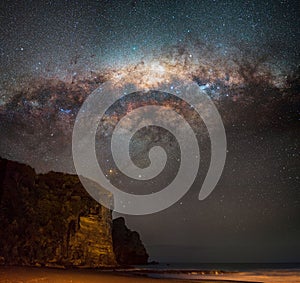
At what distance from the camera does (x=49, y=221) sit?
41.8 m

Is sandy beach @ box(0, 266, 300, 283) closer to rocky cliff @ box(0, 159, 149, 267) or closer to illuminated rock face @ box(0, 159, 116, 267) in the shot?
rocky cliff @ box(0, 159, 149, 267)

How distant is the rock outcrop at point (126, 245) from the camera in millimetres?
83781

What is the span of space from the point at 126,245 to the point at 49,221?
48376mm

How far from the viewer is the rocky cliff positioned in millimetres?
36719

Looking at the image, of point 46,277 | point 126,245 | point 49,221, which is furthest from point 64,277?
point 126,245

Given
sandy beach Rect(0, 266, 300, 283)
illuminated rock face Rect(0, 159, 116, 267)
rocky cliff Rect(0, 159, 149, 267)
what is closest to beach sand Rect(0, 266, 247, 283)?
sandy beach Rect(0, 266, 300, 283)

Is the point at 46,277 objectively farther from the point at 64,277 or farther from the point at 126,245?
the point at 126,245

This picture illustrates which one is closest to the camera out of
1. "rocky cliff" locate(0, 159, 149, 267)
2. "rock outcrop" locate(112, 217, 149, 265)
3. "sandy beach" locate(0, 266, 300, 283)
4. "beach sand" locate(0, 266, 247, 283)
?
"beach sand" locate(0, 266, 247, 283)

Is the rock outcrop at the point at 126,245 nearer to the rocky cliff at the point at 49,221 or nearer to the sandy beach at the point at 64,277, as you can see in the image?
the rocky cliff at the point at 49,221

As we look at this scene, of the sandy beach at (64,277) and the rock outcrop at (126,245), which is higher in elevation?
the rock outcrop at (126,245)

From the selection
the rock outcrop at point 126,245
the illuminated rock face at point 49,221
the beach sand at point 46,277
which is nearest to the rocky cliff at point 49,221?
the illuminated rock face at point 49,221

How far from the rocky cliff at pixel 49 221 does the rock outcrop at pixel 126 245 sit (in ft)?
110

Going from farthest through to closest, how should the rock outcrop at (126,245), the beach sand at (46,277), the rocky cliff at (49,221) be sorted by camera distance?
the rock outcrop at (126,245), the rocky cliff at (49,221), the beach sand at (46,277)

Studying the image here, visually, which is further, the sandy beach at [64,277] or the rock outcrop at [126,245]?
the rock outcrop at [126,245]
